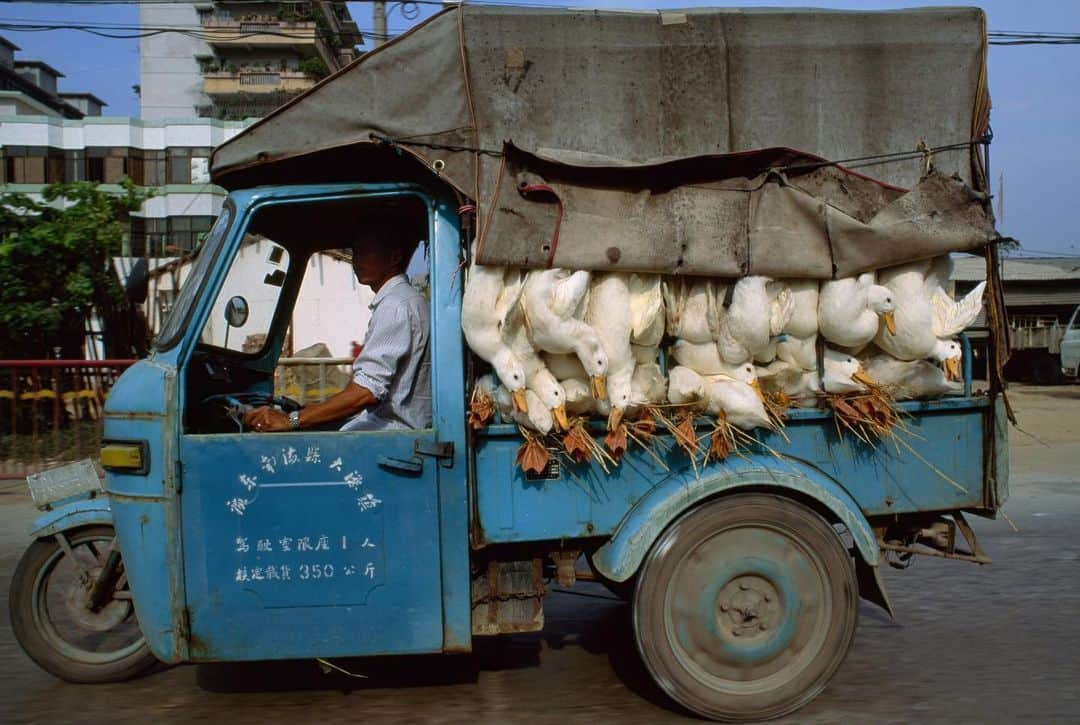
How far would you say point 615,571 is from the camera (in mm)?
3371

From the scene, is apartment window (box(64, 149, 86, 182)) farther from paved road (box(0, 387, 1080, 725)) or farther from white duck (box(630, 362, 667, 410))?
white duck (box(630, 362, 667, 410))

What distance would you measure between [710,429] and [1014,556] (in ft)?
13.5

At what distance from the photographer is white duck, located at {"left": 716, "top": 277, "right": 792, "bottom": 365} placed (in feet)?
10.9

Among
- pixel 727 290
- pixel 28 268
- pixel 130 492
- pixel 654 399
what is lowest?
pixel 130 492

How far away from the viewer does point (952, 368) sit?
3.50 meters

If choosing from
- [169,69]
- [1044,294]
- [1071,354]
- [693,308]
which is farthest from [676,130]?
[169,69]

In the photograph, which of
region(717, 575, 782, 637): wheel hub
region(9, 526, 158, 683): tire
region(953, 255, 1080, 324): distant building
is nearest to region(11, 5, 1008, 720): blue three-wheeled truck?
region(717, 575, 782, 637): wheel hub

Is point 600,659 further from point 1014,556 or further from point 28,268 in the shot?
point 28,268

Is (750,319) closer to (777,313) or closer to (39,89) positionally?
(777,313)

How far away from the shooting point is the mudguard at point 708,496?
3373 millimetres

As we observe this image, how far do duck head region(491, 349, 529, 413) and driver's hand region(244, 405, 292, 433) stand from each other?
0.84 m

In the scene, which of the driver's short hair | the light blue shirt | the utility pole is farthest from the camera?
the utility pole

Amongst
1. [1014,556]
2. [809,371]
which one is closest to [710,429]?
[809,371]

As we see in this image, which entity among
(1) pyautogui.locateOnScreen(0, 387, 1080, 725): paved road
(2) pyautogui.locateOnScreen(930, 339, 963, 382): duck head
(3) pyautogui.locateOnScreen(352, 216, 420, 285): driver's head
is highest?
(3) pyautogui.locateOnScreen(352, 216, 420, 285): driver's head
